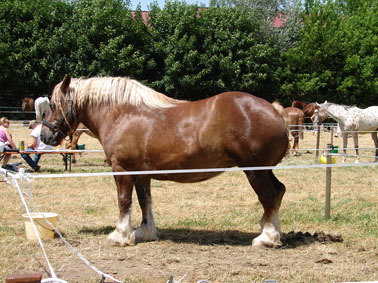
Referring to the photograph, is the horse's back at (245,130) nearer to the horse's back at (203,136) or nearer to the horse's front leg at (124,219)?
the horse's back at (203,136)

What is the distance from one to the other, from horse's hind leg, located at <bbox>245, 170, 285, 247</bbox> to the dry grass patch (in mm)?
152

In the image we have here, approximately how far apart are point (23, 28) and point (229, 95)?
2656 cm

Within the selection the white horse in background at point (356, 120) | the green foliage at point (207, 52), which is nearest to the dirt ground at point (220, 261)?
the white horse in background at point (356, 120)

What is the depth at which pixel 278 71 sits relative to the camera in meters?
31.4

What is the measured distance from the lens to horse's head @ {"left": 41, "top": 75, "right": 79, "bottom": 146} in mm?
5647

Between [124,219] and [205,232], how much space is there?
1300 millimetres

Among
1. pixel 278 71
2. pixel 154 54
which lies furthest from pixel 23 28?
pixel 278 71

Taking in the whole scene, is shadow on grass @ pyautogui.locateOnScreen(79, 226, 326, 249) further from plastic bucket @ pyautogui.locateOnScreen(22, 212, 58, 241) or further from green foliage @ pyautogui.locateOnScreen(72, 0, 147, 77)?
green foliage @ pyautogui.locateOnScreen(72, 0, 147, 77)

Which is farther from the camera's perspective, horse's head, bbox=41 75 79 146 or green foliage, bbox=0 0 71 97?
green foliage, bbox=0 0 71 97

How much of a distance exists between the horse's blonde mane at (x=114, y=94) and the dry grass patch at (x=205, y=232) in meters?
1.84

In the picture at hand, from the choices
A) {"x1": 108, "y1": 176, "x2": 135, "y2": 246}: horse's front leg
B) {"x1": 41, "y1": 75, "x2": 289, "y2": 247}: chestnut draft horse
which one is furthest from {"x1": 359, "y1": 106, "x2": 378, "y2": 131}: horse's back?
{"x1": 108, "y1": 176, "x2": 135, "y2": 246}: horse's front leg

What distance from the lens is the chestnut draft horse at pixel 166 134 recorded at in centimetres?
496

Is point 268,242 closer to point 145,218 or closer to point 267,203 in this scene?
point 267,203

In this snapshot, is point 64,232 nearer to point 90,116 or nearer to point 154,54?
point 90,116
